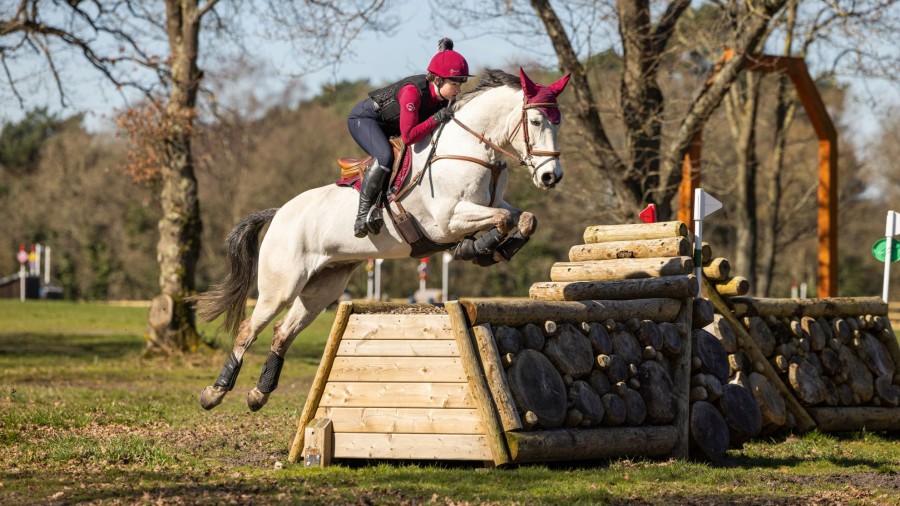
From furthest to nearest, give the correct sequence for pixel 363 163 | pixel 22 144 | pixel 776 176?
pixel 22 144, pixel 776 176, pixel 363 163

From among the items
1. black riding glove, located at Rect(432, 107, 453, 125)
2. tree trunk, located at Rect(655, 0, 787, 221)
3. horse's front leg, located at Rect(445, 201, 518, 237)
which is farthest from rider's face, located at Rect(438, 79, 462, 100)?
tree trunk, located at Rect(655, 0, 787, 221)

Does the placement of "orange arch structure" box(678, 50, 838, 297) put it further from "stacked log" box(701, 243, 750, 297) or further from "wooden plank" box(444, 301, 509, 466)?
"wooden plank" box(444, 301, 509, 466)

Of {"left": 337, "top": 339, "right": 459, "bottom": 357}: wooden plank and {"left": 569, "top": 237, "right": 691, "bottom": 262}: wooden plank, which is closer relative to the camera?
{"left": 337, "top": 339, "right": 459, "bottom": 357}: wooden plank

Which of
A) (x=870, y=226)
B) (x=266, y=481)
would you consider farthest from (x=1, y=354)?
(x=870, y=226)

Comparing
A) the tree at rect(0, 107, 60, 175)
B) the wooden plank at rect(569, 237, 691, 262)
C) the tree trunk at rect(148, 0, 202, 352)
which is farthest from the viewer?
the tree at rect(0, 107, 60, 175)

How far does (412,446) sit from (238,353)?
1.97m

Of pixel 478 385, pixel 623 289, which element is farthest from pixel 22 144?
pixel 478 385

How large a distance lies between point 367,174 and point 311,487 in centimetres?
223

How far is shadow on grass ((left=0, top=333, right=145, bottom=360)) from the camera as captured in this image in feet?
55.9

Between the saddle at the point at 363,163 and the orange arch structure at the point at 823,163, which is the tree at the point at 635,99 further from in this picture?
the saddle at the point at 363,163

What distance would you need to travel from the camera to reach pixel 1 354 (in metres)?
16.8

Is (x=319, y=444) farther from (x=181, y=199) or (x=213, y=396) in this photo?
(x=181, y=199)

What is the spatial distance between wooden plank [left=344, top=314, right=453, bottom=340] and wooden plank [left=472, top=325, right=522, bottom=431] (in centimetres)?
24

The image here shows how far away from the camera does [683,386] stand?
290 inches
